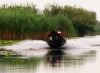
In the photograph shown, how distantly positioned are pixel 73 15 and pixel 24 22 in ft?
85.9

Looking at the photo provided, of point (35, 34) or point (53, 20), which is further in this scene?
point (53, 20)

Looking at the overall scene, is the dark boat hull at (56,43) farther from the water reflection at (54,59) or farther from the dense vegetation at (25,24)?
the dense vegetation at (25,24)

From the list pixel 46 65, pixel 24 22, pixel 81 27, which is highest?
pixel 46 65

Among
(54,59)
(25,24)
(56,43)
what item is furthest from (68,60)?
(25,24)

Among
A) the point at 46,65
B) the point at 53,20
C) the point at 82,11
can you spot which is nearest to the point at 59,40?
the point at 46,65

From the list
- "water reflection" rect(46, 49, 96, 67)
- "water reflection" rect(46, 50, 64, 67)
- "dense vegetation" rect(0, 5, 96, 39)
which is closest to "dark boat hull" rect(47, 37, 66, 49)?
"water reflection" rect(46, 50, 64, 67)

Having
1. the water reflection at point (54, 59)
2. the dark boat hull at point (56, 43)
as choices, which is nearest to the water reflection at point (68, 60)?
the water reflection at point (54, 59)

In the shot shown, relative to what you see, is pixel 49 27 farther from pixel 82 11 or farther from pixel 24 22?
pixel 82 11

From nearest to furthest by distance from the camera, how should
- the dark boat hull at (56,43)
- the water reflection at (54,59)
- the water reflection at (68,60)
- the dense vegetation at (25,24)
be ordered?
the water reflection at (68,60) < the water reflection at (54,59) < the dark boat hull at (56,43) < the dense vegetation at (25,24)

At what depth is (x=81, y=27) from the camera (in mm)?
75000

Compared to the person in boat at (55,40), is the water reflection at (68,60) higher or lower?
higher

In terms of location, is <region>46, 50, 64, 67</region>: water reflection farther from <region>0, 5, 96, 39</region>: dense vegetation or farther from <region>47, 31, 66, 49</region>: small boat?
<region>0, 5, 96, 39</region>: dense vegetation

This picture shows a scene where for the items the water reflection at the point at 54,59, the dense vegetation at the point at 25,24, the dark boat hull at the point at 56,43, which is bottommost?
the dense vegetation at the point at 25,24

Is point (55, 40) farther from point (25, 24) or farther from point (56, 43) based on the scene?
point (25, 24)
